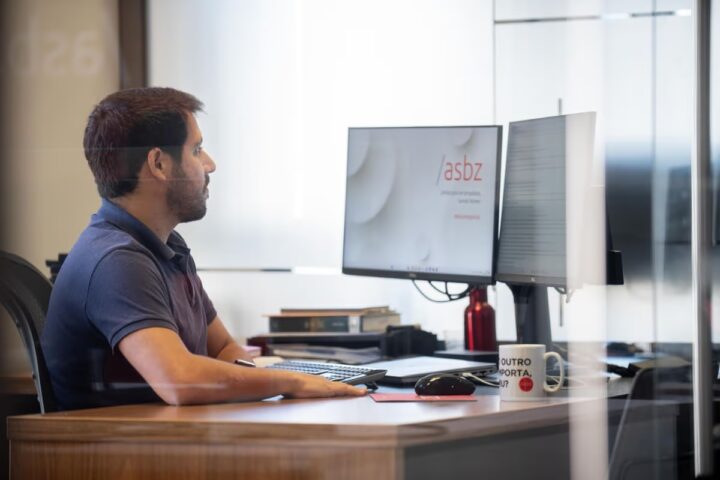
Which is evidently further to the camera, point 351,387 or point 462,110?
point 462,110

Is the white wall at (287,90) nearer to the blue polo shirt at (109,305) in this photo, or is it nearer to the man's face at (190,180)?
the man's face at (190,180)

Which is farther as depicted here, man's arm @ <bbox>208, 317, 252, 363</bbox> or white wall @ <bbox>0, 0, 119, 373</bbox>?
man's arm @ <bbox>208, 317, 252, 363</bbox>

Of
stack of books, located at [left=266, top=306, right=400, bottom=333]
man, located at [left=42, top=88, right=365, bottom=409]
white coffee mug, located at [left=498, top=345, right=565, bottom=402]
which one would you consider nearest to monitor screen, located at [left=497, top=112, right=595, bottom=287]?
white coffee mug, located at [left=498, top=345, right=565, bottom=402]

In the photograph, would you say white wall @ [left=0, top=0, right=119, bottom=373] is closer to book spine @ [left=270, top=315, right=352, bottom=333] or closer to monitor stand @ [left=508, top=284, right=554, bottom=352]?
book spine @ [left=270, top=315, right=352, bottom=333]

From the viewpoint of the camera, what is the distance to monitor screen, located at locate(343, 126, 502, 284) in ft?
7.72

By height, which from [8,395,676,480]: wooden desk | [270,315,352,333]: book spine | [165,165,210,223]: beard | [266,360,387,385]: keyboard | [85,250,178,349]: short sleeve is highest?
[165,165,210,223]: beard

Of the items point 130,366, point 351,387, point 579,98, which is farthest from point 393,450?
point 579,98

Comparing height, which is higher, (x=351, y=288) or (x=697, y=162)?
(x=697, y=162)

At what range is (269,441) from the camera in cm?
148

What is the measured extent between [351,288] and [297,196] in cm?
50

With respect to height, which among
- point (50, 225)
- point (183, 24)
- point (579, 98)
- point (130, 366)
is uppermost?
point (183, 24)

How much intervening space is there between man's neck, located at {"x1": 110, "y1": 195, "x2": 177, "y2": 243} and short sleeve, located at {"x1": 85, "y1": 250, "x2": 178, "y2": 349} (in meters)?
0.11

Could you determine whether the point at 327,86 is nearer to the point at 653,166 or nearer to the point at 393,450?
the point at 653,166

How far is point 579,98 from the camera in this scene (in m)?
1.96
